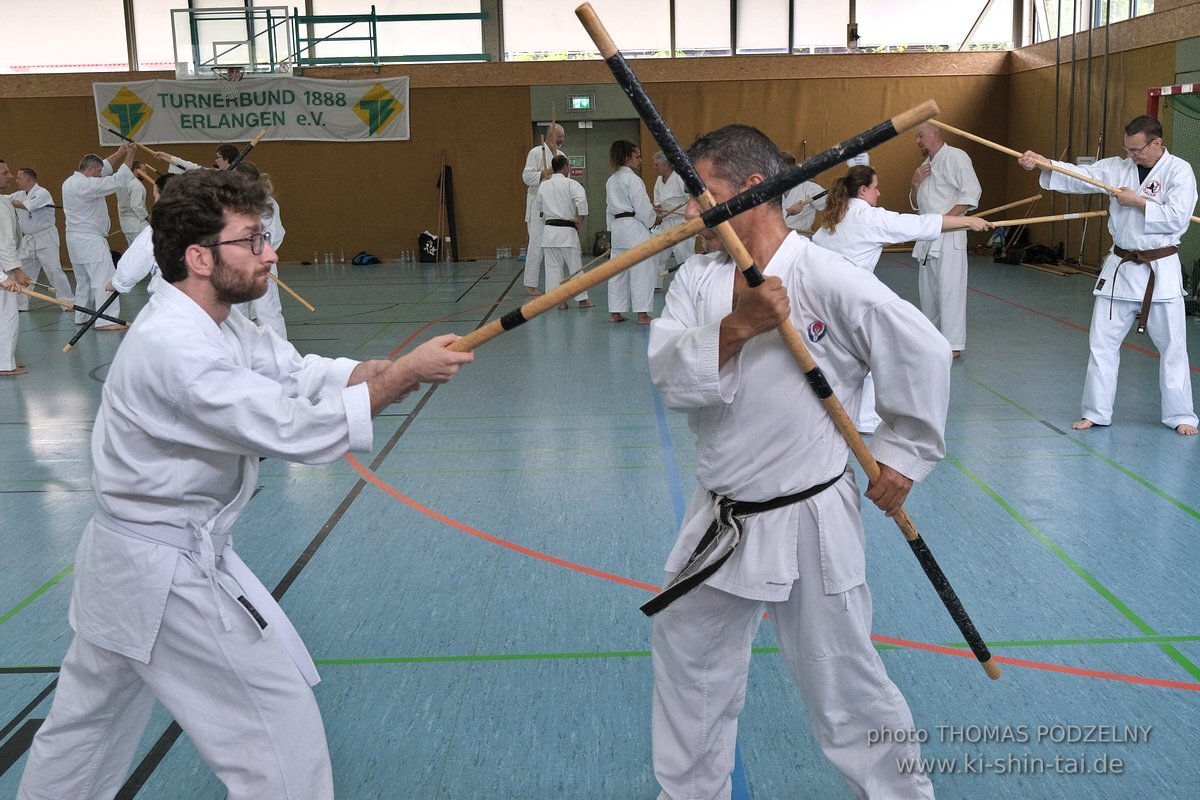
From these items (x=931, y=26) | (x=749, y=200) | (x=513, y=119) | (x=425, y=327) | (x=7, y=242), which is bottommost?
(x=425, y=327)

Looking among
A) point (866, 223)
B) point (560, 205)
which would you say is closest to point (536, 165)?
point (560, 205)

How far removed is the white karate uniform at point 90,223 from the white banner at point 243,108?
5.89 m

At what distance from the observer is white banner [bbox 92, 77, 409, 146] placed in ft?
56.7

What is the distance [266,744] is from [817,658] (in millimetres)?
1237

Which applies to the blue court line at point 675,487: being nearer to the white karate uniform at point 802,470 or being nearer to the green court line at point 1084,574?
the white karate uniform at point 802,470

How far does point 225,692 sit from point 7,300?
8.28 metres

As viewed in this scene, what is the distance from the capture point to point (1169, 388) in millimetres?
6375

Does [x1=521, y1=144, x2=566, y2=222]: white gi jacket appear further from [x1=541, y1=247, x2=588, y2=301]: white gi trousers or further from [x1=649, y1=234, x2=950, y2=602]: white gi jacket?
[x1=649, y1=234, x2=950, y2=602]: white gi jacket

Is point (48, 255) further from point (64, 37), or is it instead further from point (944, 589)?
point (944, 589)

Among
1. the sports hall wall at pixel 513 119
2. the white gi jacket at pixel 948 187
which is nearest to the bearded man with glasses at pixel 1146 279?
the white gi jacket at pixel 948 187

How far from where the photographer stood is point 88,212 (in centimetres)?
1168

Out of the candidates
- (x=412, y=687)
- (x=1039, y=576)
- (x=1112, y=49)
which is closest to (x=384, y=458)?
(x=412, y=687)

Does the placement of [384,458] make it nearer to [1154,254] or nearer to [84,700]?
[84,700]

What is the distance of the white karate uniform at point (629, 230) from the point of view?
423 inches
